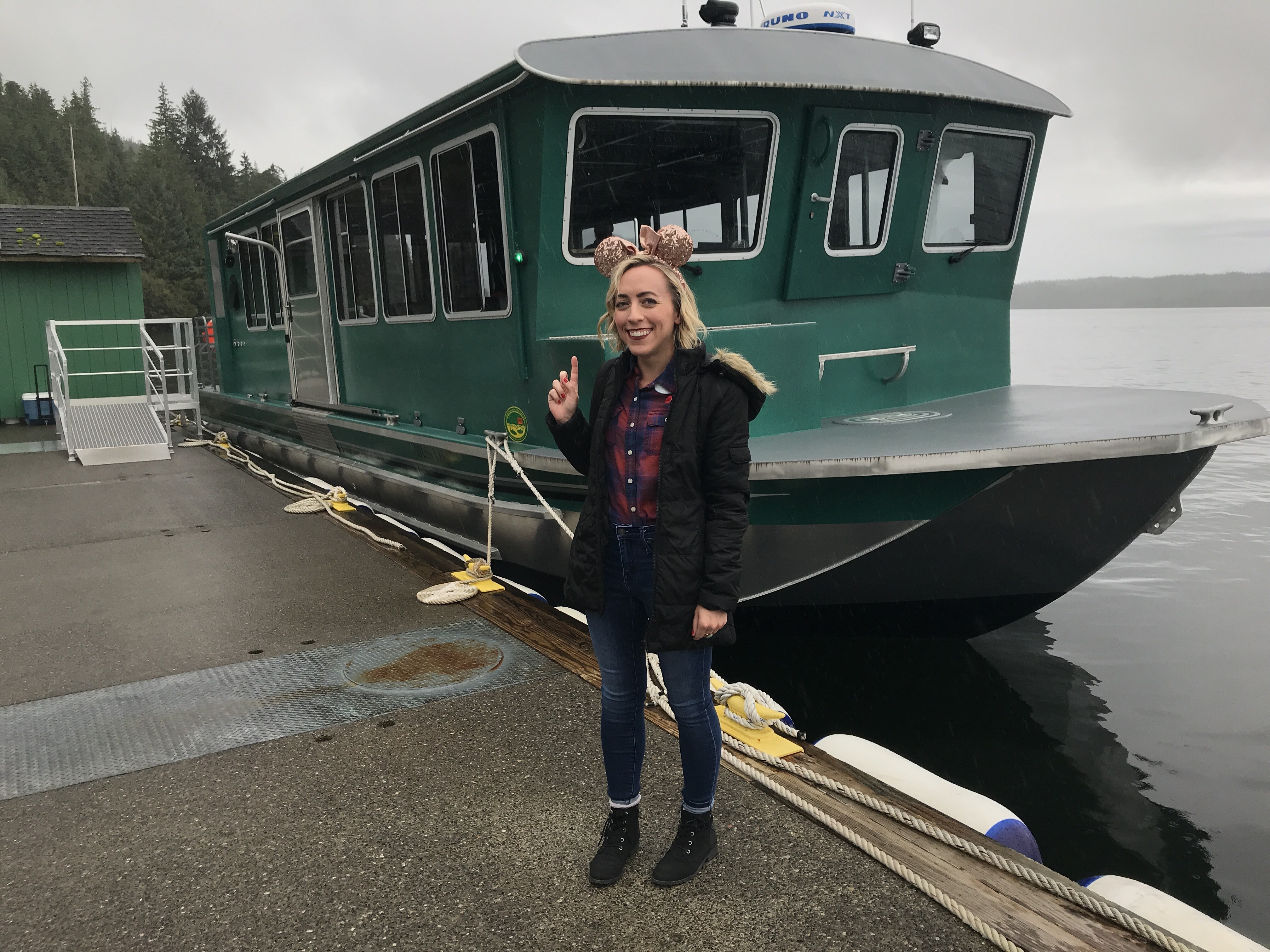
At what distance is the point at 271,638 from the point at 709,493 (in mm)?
2863

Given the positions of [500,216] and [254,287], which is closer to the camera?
[500,216]

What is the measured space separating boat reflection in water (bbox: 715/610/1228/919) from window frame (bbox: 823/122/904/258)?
6.79ft

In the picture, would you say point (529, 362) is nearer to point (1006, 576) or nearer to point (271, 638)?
point (271, 638)

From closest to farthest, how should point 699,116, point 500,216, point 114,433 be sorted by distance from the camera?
1. point 699,116
2. point 500,216
3. point 114,433

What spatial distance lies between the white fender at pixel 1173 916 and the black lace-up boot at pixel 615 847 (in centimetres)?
111

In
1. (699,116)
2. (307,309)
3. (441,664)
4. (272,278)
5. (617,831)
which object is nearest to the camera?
(617,831)

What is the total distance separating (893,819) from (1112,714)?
147 inches

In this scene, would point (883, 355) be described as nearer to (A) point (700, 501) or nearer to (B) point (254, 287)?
(A) point (700, 501)

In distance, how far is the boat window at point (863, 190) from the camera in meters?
5.19

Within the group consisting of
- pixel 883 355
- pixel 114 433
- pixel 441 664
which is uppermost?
pixel 883 355

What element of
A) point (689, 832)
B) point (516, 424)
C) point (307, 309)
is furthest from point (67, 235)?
point (689, 832)

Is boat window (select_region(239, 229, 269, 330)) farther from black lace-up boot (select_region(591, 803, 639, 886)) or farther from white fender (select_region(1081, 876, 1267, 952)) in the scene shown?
white fender (select_region(1081, 876, 1267, 952))

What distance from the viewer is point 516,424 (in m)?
5.41

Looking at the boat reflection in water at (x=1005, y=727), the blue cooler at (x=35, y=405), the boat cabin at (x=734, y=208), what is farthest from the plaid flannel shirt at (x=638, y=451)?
the blue cooler at (x=35, y=405)
